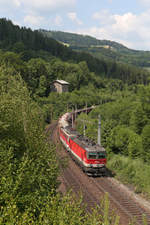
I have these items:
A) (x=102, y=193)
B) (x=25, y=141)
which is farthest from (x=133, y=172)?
(x=25, y=141)

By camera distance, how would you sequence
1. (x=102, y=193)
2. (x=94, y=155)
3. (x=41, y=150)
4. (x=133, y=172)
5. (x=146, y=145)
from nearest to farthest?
(x=41, y=150), (x=102, y=193), (x=94, y=155), (x=133, y=172), (x=146, y=145)

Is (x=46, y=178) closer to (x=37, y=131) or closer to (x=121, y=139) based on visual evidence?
(x=37, y=131)

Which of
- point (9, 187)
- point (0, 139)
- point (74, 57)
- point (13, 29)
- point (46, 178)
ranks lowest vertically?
point (46, 178)

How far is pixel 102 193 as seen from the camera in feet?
72.9

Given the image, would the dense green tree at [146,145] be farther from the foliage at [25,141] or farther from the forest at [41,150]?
the foliage at [25,141]

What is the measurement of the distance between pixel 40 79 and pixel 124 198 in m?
83.6

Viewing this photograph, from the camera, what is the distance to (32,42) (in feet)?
549

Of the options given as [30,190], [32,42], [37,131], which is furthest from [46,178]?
[32,42]

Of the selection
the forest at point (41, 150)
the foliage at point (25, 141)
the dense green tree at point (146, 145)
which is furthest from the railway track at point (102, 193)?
the dense green tree at point (146, 145)

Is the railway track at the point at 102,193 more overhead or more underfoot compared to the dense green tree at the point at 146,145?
more underfoot

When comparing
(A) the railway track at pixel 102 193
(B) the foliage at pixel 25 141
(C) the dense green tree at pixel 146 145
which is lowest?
(A) the railway track at pixel 102 193

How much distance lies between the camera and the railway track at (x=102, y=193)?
18328mm

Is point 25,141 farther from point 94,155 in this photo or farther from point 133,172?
point 133,172

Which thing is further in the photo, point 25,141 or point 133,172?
point 133,172
